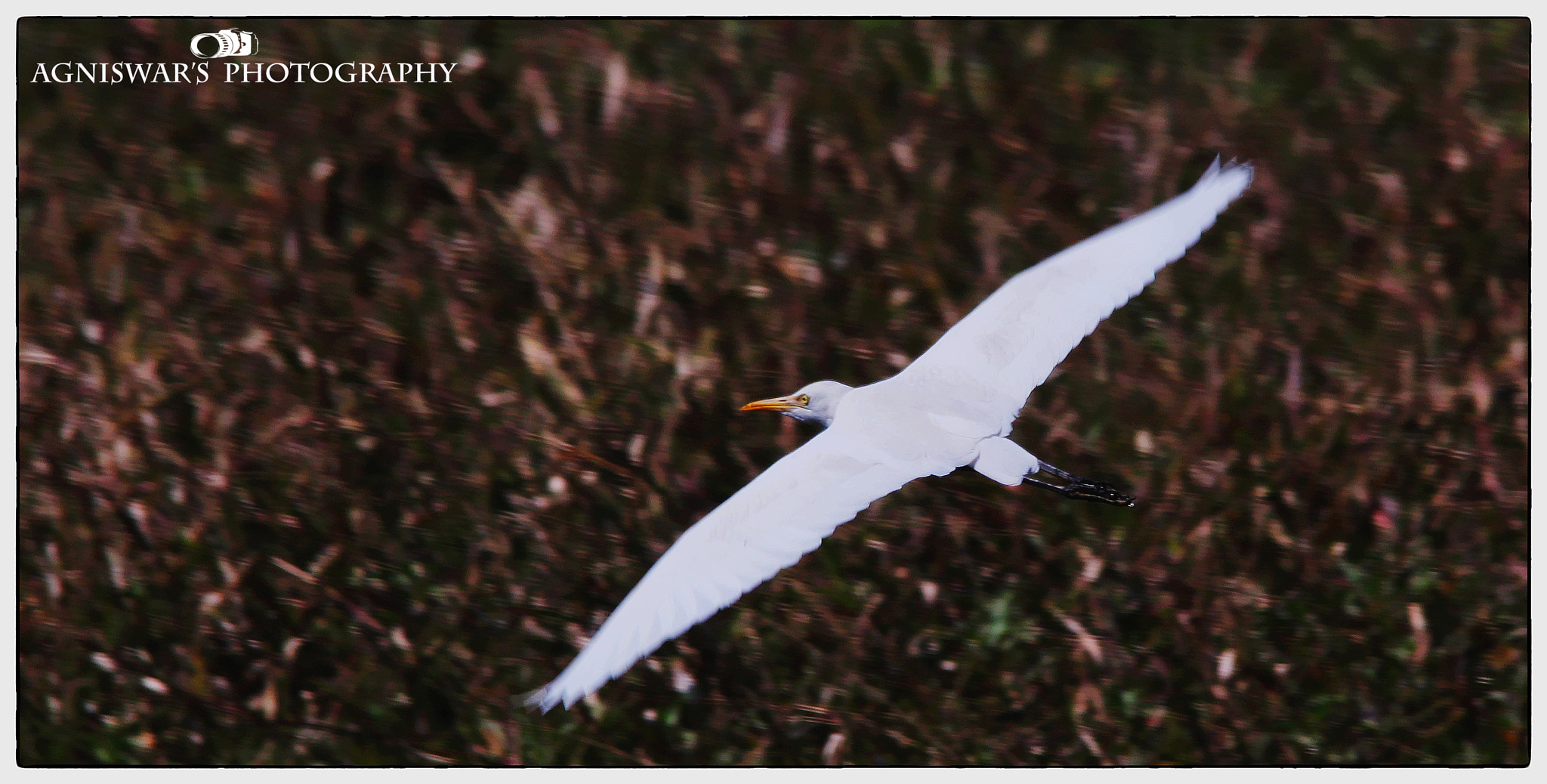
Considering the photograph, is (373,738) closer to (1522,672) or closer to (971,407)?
(971,407)

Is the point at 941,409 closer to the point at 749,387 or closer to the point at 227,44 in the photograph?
the point at 749,387

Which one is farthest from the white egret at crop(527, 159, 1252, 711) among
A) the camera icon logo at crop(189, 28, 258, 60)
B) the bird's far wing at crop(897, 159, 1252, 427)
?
the camera icon logo at crop(189, 28, 258, 60)

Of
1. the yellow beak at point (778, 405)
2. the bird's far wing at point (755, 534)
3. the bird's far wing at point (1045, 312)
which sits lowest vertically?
the bird's far wing at point (755, 534)

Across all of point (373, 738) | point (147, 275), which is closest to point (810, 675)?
point (373, 738)

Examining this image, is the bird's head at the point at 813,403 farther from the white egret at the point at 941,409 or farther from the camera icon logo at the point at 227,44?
the camera icon logo at the point at 227,44

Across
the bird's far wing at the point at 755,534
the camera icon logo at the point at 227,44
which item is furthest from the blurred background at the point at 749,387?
the bird's far wing at the point at 755,534

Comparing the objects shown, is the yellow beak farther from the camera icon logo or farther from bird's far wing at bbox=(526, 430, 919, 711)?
the camera icon logo
